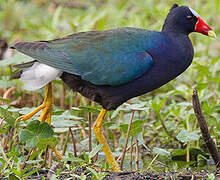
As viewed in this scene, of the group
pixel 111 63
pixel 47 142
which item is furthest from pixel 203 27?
pixel 47 142

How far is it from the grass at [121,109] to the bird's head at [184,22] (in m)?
0.41

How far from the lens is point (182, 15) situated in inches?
133

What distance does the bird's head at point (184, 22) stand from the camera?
335cm

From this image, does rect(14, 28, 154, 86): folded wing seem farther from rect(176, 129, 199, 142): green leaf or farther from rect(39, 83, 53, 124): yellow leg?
rect(176, 129, 199, 142): green leaf

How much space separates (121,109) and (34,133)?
0.72 metres

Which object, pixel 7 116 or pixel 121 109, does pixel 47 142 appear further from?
pixel 121 109

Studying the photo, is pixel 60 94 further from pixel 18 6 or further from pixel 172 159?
pixel 18 6

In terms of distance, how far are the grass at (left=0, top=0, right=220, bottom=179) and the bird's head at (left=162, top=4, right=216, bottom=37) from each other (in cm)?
41

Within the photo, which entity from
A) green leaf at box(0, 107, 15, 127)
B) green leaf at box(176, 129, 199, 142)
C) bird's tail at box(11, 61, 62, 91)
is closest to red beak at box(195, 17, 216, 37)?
green leaf at box(176, 129, 199, 142)

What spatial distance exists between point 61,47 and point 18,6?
17.1 feet

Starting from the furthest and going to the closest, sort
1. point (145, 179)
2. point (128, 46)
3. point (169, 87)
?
point (169, 87) → point (128, 46) → point (145, 179)

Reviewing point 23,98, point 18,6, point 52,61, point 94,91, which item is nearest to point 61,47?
point 52,61

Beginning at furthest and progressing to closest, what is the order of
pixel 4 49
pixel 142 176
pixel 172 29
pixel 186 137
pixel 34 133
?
pixel 4 49
pixel 172 29
pixel 186 137
pixel 34 133
pixel 142 176

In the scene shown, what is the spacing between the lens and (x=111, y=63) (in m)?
3.23
